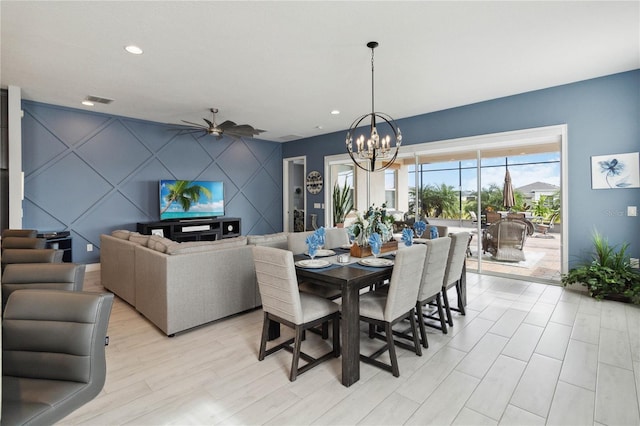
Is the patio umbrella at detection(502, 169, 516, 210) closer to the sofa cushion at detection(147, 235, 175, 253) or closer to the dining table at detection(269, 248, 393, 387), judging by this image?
the dining table at detection(269, 248, 393, 387)

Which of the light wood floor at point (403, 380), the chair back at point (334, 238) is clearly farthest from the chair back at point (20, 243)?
the chair back at point (334, 238)

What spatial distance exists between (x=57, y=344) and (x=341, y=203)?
623 cm

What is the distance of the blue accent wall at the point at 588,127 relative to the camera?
380cm

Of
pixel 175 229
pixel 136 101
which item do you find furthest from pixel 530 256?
pixel 136 101

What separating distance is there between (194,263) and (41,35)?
2.43 meters

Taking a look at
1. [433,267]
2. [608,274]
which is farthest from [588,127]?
[433,267]

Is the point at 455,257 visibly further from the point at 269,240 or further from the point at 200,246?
the point at 200,246

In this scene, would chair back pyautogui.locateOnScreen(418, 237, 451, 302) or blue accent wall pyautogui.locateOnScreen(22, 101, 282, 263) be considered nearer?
chair back pyautogui.locateOnScreen(418, 237, 451, 302)

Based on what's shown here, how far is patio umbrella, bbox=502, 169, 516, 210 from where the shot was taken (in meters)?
4.97

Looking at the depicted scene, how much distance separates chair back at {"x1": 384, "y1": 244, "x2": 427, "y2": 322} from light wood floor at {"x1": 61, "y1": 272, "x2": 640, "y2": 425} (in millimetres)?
455

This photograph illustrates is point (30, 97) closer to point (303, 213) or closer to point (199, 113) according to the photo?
point (199, 113)

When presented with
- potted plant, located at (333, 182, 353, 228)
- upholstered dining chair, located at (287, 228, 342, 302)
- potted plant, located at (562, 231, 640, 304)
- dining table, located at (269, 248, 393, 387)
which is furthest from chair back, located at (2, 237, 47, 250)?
potted plant, located at (562, 231, 640, 304)

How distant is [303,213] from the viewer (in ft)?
26.9

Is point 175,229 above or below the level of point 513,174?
below
